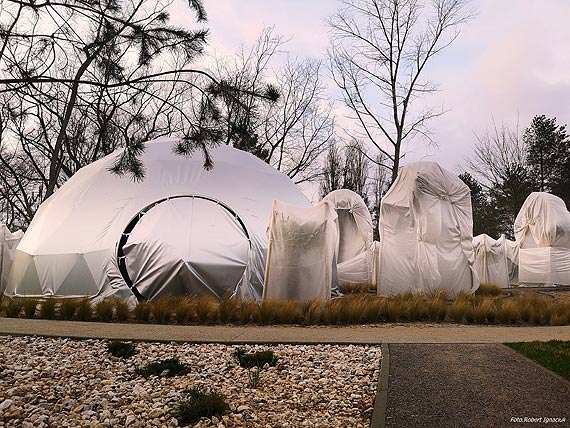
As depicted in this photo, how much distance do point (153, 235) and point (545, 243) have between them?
17254 millimetres

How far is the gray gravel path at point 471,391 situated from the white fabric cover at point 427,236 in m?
8.01

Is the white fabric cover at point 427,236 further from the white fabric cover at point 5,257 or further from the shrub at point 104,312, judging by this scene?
the white fabric cover at point 5,257

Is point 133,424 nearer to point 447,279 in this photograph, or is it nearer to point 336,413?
point 336,413

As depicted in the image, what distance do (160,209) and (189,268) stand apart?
6.76 ft

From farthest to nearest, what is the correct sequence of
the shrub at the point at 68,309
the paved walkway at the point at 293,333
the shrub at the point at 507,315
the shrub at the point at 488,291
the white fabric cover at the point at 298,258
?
the shrub at the point at 488,291
the white fabric cover at the point at 298,258
the shrub at the point at 68,309
the shrub at the point at 507,315
the paved walkway at the point at 293,333

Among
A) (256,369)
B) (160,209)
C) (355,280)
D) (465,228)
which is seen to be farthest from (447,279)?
(256,369)

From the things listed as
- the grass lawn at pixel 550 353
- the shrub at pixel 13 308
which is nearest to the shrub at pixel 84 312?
the shrub at pixel 13 308

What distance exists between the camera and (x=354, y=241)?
20984mm

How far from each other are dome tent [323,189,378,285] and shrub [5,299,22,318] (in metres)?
12.0

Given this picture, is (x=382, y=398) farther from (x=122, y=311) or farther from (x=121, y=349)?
(x=122, y=311)

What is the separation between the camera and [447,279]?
1400 centimetres

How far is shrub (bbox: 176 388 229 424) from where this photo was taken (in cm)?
384

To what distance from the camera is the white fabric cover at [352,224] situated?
805 inches

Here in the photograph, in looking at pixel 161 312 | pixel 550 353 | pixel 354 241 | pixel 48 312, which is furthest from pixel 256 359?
pixel 354 241
